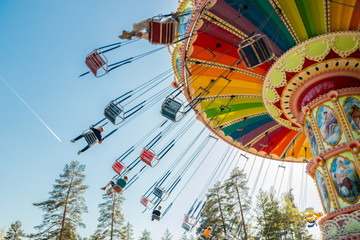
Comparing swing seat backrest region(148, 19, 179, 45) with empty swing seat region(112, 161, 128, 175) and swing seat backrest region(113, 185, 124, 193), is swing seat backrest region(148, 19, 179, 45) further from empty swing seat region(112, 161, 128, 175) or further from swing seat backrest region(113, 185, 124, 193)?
swing seat backrest region(113, 185, 124, 193)

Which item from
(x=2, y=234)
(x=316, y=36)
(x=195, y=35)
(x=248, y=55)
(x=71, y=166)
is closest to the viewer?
(x=248, y=55)

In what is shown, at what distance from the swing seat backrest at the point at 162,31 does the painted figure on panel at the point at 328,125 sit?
179 inches

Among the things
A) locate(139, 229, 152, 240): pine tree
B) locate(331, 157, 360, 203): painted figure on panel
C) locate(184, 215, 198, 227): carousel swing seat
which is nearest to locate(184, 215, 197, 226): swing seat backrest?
locate(184, 215, 198, 227): carousel swing seat

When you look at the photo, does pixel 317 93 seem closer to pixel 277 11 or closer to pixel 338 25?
pixel 338 25

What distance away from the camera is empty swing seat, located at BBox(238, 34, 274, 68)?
20.2 ft

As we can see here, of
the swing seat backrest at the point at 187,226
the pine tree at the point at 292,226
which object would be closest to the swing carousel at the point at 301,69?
the swing seat backrest at the point at 187,226

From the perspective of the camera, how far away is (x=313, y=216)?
995 centimetres

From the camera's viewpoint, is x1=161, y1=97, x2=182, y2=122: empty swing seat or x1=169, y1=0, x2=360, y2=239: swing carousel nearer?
x1=169, y1=0, x2=360, y2=239: swing carousel

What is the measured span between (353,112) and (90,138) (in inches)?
299

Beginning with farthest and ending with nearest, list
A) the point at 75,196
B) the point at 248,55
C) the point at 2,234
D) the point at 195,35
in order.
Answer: the point at 2,234
the point at 75,196
the point at 195,35
the point at 248,55

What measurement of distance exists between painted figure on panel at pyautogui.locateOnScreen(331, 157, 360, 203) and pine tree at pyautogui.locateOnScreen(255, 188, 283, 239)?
17.9 m

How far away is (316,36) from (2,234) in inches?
1710

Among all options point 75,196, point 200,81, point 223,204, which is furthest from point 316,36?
point 75,196

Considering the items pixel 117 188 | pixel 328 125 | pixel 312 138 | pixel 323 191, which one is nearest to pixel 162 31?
pixel 328 125
